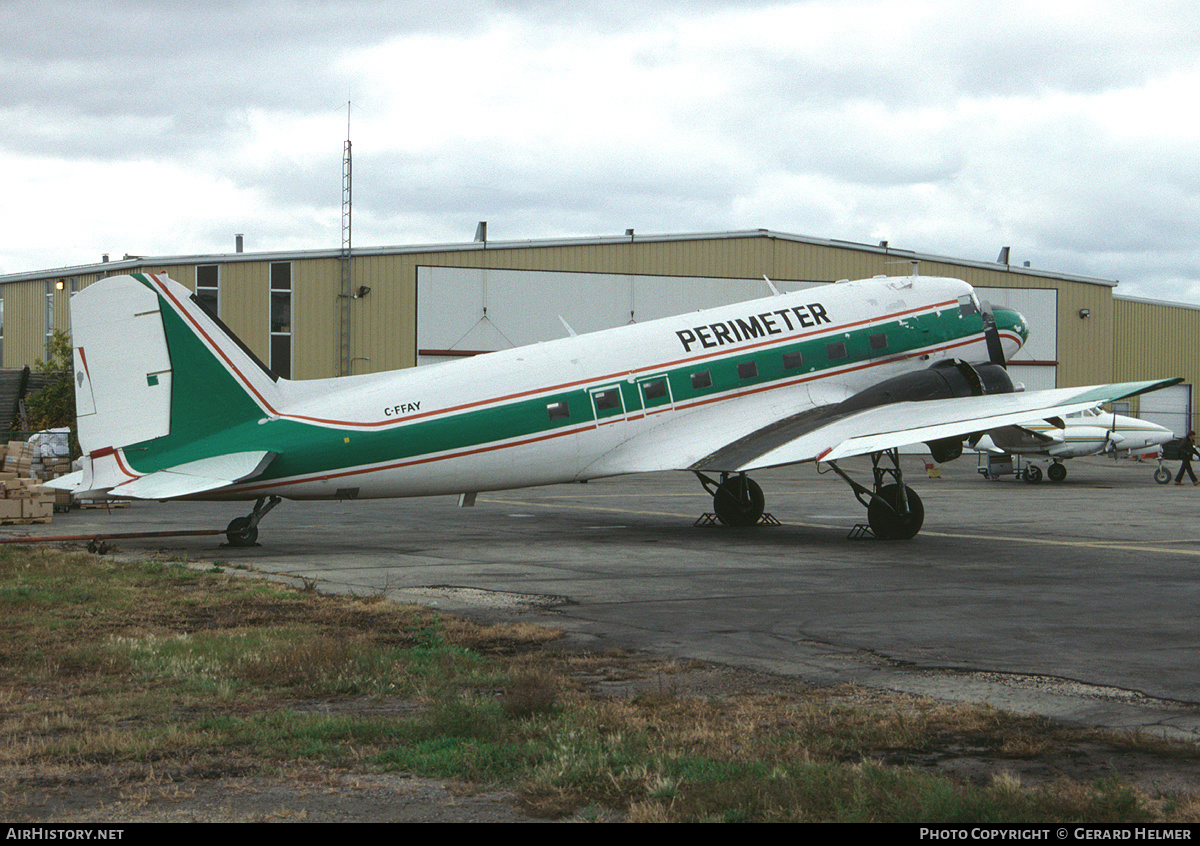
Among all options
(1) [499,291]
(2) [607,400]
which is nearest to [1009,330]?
(2) [607,400]

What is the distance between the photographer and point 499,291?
54812mm

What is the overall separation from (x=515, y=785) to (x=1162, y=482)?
140 feet

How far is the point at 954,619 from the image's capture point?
39.0 ft

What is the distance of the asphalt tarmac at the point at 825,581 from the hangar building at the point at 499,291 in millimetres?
21993

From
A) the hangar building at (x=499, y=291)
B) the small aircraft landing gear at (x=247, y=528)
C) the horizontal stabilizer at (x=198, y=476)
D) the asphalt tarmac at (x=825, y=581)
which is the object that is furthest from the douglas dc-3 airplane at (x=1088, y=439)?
the horizontal stabilizer at (x=198, y=476)

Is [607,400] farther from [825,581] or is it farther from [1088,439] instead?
[1088,439]

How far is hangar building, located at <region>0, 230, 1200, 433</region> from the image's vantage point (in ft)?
170

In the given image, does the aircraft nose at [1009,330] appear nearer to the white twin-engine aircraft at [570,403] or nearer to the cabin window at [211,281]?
the white twin-engine aircraft at [570,403]

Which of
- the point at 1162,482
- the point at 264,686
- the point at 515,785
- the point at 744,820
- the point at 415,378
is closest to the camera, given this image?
the point at 744,820

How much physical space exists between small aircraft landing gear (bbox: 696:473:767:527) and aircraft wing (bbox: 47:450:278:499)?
9.91 meters

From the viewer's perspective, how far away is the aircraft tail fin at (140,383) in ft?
58.2

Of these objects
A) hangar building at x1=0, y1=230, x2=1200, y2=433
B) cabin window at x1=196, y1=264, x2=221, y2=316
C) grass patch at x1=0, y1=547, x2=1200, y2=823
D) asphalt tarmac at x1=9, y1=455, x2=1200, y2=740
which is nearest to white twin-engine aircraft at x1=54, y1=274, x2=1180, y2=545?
asphalt tarmac at x1=9, y1=455, x2=1200, y2=740

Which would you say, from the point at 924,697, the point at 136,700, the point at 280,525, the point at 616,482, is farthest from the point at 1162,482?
→ the point at 136,700
